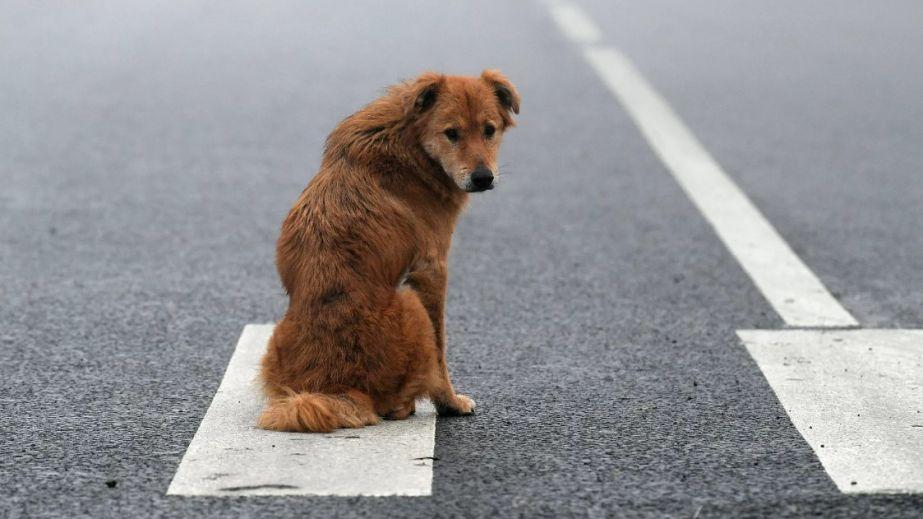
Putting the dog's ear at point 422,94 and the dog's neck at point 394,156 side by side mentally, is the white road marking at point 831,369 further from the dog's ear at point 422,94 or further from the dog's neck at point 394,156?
the dog's ear at point 422,94

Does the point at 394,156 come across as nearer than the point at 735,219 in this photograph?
Yes

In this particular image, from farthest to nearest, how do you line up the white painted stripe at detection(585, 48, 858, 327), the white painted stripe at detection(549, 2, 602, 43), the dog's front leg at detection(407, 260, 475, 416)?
the white painted stripe at detection(549, 2, 602, 43)
the white painted stripe at detection(585, 48, 858, 327)
the dog's front leg at detection(407, 260, 475, 416)

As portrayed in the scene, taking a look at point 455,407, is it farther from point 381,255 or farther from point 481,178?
point 481,178

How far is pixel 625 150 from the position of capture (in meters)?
10.4

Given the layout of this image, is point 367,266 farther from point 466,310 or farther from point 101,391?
point 466,310

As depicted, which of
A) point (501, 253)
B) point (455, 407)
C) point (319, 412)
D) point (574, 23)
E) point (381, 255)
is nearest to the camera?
point (319, 412)

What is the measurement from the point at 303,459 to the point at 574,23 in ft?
48.4

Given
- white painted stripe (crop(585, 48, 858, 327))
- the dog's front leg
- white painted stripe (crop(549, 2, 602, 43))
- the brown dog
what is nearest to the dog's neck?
the brown dog

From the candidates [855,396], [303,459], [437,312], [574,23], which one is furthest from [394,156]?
[574,23]

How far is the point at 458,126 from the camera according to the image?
16.2 feet

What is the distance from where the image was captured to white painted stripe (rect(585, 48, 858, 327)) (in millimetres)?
6418

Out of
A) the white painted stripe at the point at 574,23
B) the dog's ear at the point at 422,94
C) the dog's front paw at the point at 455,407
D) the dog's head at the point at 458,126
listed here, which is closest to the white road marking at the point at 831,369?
the dog's front paw at the point at 455,407

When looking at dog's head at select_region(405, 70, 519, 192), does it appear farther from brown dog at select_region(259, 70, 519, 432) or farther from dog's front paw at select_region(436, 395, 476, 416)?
dog's front paw at select_region(436, 395, 476, 416)

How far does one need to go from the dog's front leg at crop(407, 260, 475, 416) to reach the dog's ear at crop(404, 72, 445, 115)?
0.52 m
